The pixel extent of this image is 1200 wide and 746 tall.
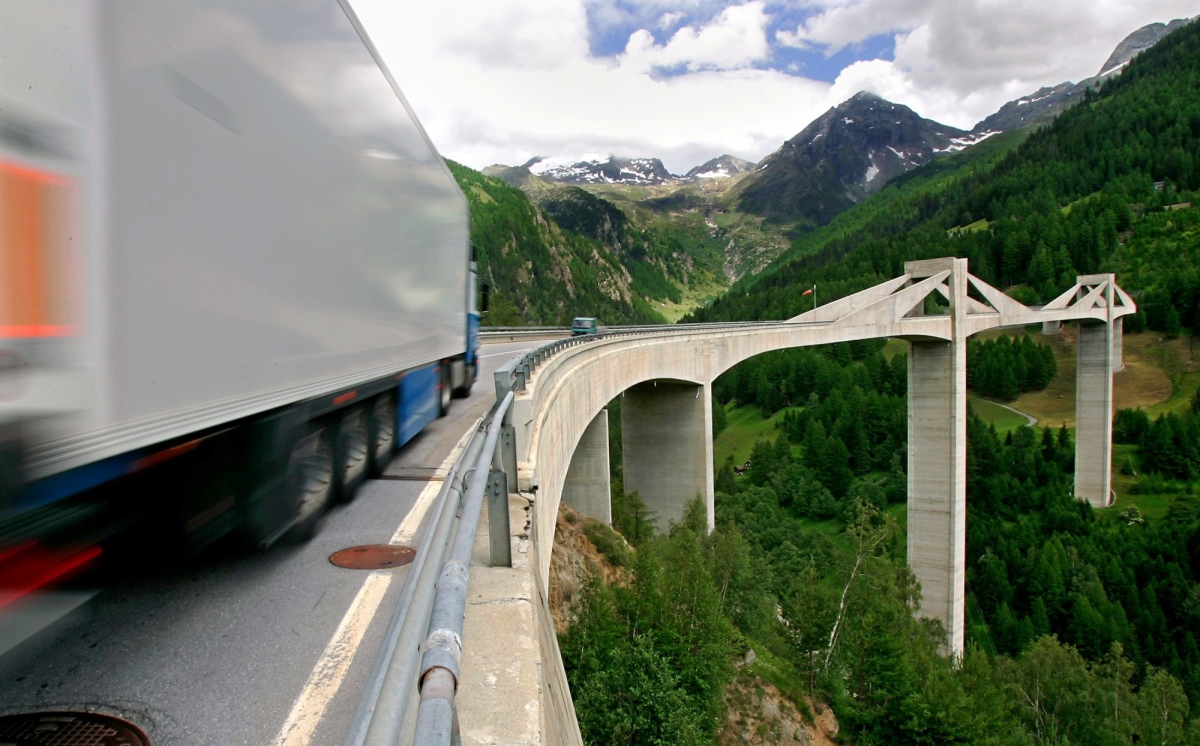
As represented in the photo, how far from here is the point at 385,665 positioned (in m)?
2.05

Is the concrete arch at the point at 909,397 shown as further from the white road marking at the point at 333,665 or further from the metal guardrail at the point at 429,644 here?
the metal guardrail at the point at 429,644

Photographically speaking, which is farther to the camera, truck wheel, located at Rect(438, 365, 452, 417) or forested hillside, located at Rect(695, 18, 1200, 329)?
forested hillside, located at Rect(695, 18, 1200, 329)

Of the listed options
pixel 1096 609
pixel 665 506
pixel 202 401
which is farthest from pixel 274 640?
pixel 1096 609

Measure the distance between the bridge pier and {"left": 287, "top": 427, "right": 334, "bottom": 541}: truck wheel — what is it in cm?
7350

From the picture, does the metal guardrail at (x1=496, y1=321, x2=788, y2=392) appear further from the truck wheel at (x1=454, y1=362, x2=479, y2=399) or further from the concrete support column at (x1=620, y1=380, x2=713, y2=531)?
the concrete support column at (x1=620, y1=380, x2=713, y2=531)

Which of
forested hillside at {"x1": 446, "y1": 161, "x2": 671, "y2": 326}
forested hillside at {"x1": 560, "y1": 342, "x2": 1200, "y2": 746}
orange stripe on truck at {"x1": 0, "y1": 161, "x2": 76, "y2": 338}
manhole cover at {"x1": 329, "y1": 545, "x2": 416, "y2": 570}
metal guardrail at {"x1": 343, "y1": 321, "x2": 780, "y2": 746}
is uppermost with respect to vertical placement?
forested hillside at {"x1": 446, "y1": 161, "x2": 671, "y2": 326}

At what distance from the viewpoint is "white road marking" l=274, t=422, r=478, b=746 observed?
3559 millimetres

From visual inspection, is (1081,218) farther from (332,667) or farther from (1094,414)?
(332,667)

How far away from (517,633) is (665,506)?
26.4m

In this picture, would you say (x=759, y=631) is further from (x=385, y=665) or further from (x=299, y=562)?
(x=385, y=665)

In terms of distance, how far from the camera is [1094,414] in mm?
66438

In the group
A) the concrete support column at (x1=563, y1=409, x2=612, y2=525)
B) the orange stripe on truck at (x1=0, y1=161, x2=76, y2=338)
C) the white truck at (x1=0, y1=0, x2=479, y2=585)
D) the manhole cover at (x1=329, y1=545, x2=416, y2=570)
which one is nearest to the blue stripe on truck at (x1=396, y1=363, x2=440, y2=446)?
the white truck at (x1=0, y1=0, x2=479, y2=585)

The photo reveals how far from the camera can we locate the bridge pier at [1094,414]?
66.3 m

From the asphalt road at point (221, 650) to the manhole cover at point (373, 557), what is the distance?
0.12m
